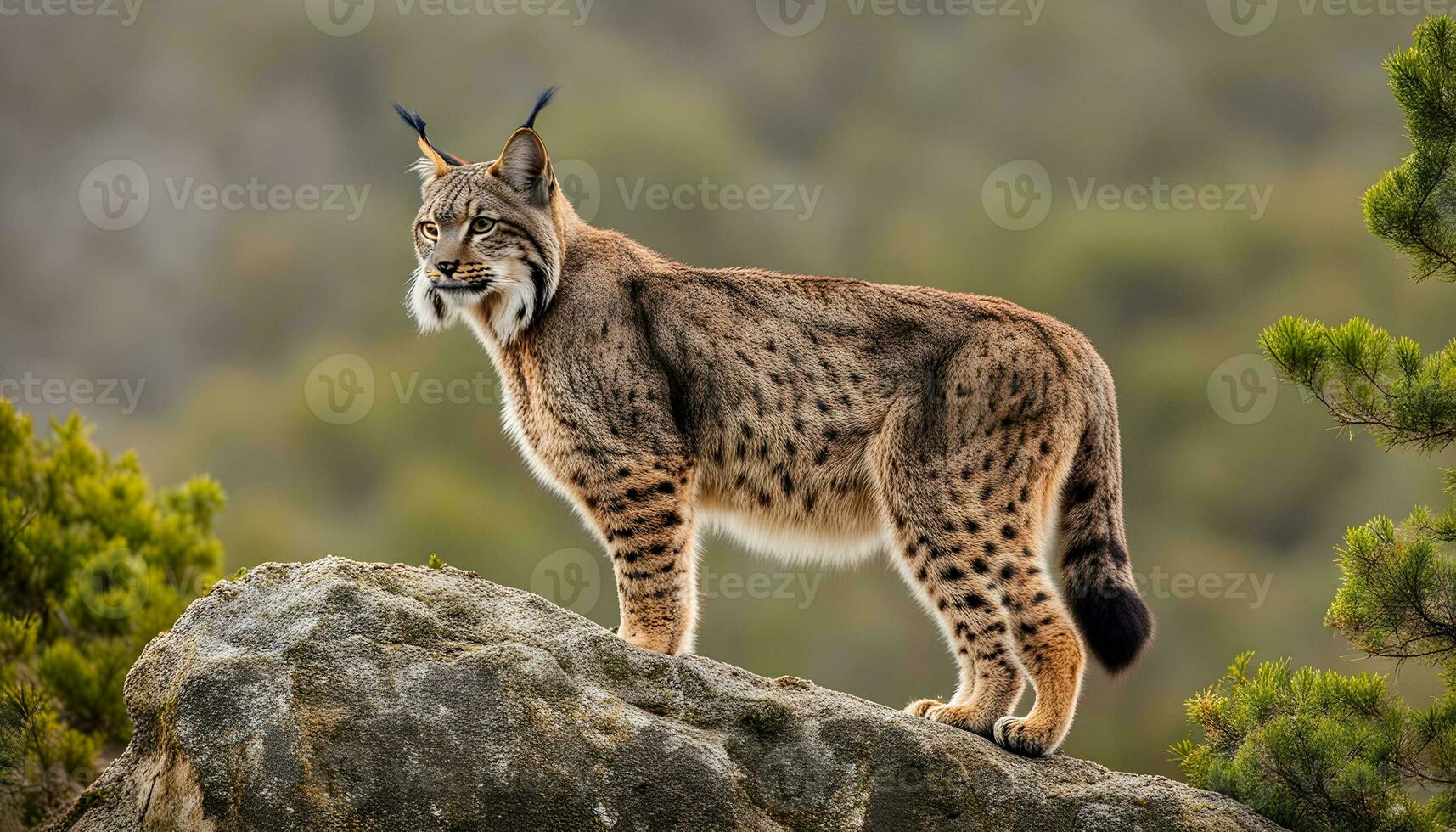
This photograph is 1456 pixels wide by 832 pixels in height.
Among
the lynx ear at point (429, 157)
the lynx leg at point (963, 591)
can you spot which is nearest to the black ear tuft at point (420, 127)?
the lynx ear at point (429, 157)

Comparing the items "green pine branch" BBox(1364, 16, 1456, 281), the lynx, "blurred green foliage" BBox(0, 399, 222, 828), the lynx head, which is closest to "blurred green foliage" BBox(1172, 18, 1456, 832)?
"green pine branch" BBox(1364, 16, 1456, 281)

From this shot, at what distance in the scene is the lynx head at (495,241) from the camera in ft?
24.6

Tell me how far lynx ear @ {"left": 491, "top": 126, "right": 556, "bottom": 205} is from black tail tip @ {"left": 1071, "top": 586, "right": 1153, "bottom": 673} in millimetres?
3548

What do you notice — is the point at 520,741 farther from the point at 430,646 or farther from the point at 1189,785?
the point at 1189,785

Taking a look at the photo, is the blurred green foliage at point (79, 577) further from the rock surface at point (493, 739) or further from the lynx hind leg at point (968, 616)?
the lynx hind leg at point (968, 616)

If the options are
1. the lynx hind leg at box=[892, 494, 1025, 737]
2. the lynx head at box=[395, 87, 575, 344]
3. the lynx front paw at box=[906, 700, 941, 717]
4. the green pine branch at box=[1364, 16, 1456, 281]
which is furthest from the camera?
the lynx head at box=[395, 87, 575, 344]

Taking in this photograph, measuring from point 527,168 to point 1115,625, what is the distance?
3.82 metres

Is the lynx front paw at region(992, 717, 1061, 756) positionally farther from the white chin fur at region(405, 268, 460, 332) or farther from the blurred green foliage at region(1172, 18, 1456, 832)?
→ the white chin fur at region(405, 268, 460, 332)

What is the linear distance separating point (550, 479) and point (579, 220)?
1.70m

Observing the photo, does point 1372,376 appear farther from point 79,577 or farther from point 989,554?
point 79,577

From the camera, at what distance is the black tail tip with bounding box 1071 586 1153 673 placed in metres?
6.82

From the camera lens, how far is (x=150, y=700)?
5.35 m

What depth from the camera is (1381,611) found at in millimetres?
6480

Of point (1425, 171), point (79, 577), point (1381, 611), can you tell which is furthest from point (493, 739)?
point (79, 577)
